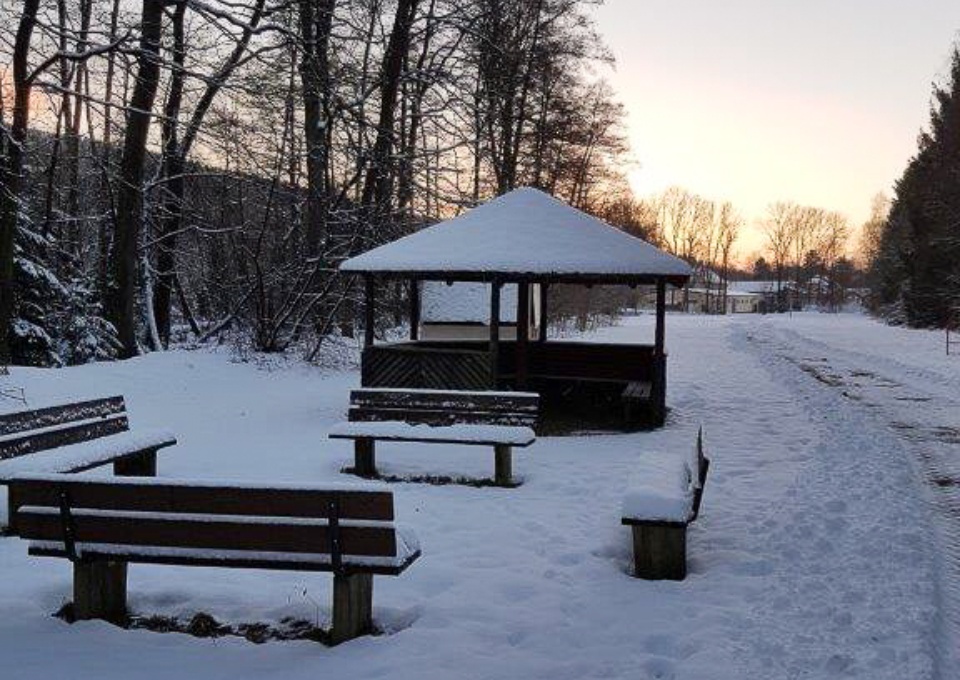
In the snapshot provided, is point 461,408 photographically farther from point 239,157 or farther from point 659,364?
point 239,157

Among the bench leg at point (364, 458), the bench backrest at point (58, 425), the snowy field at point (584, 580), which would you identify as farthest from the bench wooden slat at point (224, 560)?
the bench leg at point (364, 458)

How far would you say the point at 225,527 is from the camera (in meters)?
4.34

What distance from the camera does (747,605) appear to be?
5.08 meters

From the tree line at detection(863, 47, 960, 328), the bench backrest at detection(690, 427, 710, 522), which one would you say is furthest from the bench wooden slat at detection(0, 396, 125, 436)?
the tree line at detection(863, 47, 960, 328)

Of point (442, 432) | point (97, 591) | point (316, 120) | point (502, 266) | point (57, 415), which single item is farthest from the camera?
point (316, 120)

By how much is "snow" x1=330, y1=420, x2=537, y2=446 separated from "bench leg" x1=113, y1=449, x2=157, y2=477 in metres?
1.64

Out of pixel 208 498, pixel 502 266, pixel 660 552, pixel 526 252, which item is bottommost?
pixel 660 552

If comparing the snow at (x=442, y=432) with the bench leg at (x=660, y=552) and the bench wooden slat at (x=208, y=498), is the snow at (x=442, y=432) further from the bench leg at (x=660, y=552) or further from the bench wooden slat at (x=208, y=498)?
the bench wooden slat at (x=208, y=498)

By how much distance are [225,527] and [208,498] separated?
0.17m

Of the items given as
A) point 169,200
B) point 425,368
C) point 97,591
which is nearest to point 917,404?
point 425,368

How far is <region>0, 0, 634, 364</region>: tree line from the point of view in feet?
47.4

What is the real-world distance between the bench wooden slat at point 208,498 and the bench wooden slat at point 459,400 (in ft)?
15.8

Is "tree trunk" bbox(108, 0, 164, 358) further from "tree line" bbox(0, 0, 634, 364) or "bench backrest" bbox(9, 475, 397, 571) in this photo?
"bench backrest" bbox(9, 475, 397, 571)

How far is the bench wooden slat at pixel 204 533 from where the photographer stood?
4.26 meters
